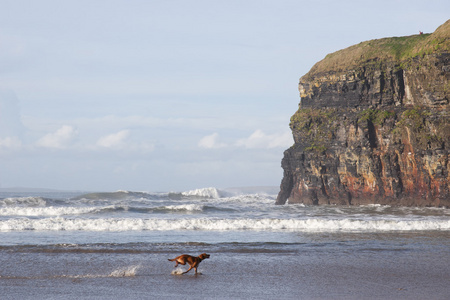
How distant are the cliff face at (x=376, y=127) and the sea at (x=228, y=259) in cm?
1569

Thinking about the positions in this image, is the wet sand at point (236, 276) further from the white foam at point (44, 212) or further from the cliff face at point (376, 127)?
the cliff face at point (376, 127)

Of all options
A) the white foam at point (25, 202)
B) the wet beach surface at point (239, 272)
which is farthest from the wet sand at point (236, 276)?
the white foam at point (25, 202)

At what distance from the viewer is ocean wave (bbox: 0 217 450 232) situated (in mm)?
23344

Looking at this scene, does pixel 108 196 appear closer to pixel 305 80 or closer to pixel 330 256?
pixel 305 80

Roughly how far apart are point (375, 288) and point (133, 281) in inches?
229

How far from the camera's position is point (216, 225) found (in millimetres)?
24562

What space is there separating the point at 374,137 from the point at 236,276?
34.2 m

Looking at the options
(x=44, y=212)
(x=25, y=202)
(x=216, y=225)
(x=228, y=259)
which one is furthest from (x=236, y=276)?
(x=25, y=202)

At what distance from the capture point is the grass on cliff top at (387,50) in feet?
134

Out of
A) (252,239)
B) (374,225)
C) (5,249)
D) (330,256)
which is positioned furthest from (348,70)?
(5,249)

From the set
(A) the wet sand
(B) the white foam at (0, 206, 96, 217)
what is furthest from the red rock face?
(A) the wet sand

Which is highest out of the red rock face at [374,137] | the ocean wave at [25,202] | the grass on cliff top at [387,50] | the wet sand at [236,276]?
the grass on cliff top at [387,50]

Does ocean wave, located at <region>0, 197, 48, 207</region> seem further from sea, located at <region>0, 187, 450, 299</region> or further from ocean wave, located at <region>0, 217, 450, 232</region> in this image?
sea, located at <region>0, 187, 450, 299</region>

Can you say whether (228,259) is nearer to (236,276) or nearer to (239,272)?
(239,272)
